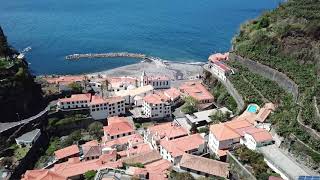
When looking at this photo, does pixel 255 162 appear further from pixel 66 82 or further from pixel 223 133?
pixel 66 82

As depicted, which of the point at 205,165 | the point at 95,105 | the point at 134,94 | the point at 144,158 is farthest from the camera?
the point at 134,94

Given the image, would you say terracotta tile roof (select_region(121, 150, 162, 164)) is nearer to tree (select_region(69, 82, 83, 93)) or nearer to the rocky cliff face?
the rocky cliff face

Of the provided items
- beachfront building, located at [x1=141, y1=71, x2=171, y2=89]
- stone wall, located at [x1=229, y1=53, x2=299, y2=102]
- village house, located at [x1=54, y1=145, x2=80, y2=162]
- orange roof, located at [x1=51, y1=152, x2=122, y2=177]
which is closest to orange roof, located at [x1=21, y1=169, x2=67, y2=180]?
orange roof, located at [x1=51, y1=152, x2=122, y2=177]

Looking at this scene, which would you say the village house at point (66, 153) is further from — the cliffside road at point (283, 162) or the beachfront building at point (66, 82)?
the cliffside road at point (283, 162)

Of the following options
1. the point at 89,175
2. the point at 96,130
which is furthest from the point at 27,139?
the point at 89,175

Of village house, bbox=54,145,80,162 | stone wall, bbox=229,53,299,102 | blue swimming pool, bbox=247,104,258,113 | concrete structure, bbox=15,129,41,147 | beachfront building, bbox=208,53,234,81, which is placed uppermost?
stone wall, bbox=229,53,299,102

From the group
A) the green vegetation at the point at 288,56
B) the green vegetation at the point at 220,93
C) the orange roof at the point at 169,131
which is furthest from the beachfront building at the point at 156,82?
the orange roof at the point at 169,131

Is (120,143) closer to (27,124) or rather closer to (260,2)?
(27,124)
